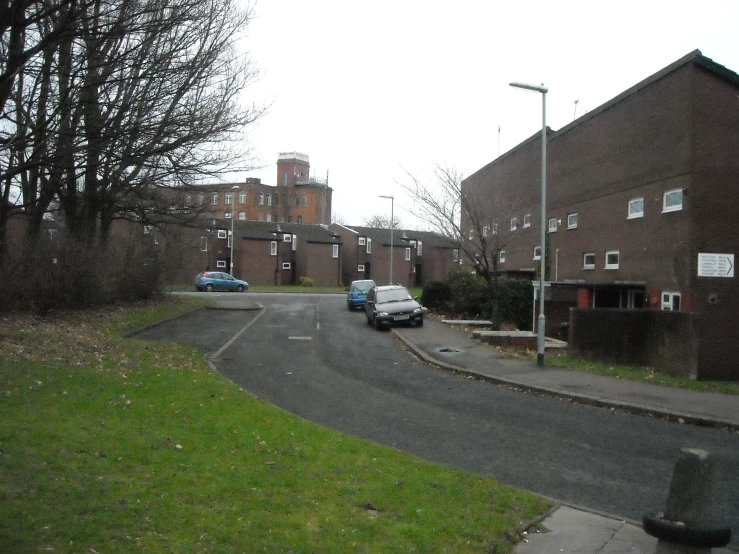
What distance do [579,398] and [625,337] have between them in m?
6.29

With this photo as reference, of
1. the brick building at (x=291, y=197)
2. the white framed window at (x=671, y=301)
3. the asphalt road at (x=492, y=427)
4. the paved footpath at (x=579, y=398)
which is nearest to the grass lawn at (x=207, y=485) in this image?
the paved footpath at (x=579, y=398)

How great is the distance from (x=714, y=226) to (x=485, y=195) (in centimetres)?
967

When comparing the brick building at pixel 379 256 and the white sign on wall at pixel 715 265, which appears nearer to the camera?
the white sign on wall at pixel 715 265

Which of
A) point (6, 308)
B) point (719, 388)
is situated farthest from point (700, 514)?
point (6, 308)

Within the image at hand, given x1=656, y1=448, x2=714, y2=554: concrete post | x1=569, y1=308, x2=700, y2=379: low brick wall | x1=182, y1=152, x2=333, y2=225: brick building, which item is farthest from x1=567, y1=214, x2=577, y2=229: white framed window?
x1=182, y1=152, x2=333, y2=225: brick building

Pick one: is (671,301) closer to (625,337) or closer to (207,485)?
(625,337)

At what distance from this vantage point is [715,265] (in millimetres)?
16750

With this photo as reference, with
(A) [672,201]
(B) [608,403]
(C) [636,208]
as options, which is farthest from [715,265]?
(B) [608,403]

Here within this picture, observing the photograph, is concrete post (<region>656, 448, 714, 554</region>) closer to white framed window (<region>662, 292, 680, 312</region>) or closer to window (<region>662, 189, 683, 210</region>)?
white framed window (<region>662, 292, 680, 312</region>)

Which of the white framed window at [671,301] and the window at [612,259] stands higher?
the window at [612,259]

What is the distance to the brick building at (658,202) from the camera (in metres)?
16.8

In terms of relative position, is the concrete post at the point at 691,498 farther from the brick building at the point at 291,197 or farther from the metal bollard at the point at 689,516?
the brick building at the point at 291,197

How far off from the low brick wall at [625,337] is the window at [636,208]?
384 cm

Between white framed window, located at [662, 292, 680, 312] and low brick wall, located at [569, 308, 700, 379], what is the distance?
108 cm
